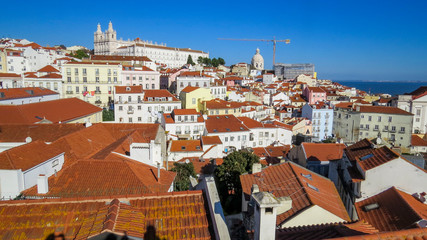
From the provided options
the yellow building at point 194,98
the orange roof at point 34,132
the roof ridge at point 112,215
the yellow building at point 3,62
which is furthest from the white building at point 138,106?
the roof ridge at point 112,215

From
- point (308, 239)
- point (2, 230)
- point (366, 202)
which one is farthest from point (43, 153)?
point (366, 202)

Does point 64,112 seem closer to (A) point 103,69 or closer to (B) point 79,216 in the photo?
(A) point 103,69

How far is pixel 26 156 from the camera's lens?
1248 centimetres

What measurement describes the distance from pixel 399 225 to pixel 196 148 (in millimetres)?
24539

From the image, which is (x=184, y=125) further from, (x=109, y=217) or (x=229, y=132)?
(x=109, y=217)

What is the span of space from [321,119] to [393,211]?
43.5 meters

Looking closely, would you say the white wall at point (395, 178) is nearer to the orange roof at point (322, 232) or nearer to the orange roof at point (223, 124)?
the orange roof at point (322, 232)

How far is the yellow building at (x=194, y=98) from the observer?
158 feet

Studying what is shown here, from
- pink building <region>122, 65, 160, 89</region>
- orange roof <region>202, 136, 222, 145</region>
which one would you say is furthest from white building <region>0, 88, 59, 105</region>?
orange roof <region>202, 136, 222, 145</region>

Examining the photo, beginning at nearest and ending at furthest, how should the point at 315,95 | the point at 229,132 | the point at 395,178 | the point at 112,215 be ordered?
the point at 112,215, the point at 395,178, the point at 229,132, the point at 315,95

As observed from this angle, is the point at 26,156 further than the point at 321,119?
No

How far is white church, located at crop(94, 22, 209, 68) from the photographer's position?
109312 mm

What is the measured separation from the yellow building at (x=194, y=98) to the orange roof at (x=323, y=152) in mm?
27560

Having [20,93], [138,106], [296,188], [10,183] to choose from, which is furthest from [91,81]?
[296,188]
